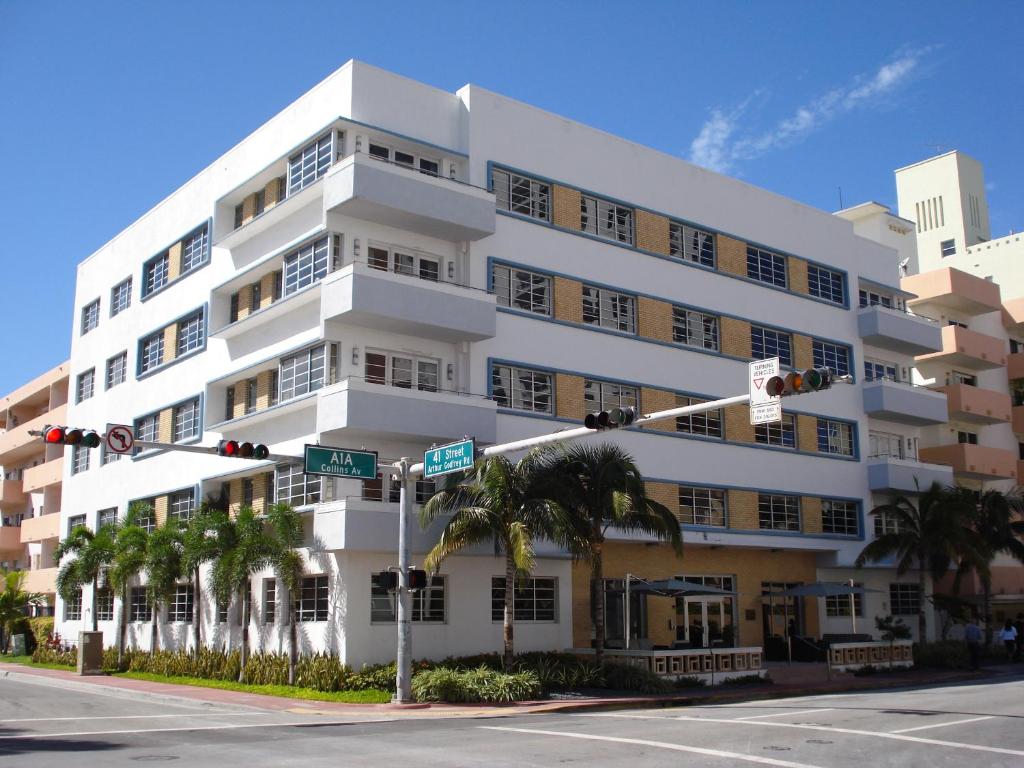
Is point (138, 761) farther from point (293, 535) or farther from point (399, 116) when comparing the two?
point (399, 116)

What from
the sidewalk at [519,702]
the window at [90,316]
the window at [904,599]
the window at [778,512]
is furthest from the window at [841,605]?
the window at [90,316]

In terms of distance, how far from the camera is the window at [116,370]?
4275 cm

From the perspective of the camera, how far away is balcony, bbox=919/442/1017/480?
→ 4781 centimetres

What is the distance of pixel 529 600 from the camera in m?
32.2

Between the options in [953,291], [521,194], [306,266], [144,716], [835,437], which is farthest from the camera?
[953,291]

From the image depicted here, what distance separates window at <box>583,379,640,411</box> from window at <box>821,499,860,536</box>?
10107 millimetres

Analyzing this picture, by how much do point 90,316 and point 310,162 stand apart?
1914 cm

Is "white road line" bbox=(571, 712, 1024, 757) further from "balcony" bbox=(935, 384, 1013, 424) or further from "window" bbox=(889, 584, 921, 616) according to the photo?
"balcony" bbox=(935, 384, 1013, 424)

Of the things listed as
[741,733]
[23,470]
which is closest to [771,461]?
[741,733]

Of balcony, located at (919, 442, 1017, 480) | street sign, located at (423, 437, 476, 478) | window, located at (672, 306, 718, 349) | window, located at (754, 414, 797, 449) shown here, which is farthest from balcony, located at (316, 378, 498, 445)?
balcony, located at (919, 442, 1017, 480)

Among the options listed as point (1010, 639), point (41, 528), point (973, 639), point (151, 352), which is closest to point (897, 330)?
point (1010, 639)

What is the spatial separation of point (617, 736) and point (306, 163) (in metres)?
20.8

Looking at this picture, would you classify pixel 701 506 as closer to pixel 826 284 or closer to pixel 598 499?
pixel 598 499

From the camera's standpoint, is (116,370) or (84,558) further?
A: (116,370)
